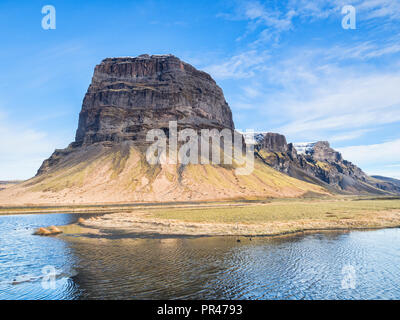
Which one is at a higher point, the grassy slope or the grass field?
the grassy slope

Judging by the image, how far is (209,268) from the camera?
25891mm

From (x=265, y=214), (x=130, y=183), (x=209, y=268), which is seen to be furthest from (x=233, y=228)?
(x=130, y=183)

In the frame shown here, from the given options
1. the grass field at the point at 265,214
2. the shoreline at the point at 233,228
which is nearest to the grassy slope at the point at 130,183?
the grass field at the point at 265,214

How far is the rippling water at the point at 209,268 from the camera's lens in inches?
784

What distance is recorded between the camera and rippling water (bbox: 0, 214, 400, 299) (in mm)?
19922

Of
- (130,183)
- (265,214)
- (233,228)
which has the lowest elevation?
(233,228)

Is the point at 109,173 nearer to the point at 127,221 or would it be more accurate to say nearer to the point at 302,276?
→ the point at 127,221

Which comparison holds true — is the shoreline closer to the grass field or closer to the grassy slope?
the grass field

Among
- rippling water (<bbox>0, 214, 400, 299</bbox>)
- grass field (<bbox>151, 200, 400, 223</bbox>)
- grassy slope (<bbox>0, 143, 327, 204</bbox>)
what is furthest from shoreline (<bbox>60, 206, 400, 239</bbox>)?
grassy slope (<bbox>0, 143, 327, 204</bbox>)

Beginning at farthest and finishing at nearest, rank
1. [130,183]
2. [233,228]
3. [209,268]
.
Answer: [130,183] < [233,228] < [209,268]

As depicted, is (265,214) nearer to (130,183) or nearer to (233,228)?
(233,228)
